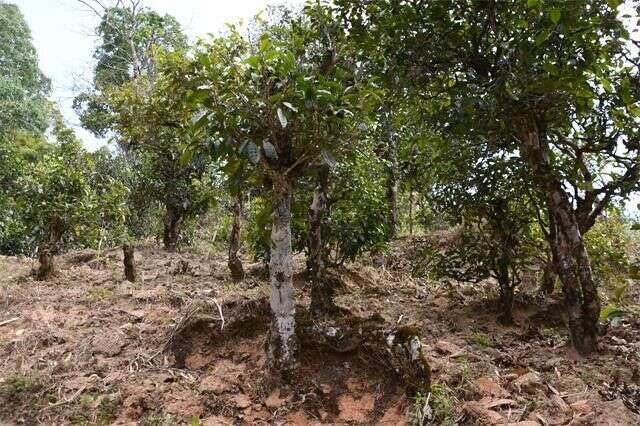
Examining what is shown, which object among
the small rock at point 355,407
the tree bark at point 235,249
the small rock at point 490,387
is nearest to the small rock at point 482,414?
the small rock at point 490,387

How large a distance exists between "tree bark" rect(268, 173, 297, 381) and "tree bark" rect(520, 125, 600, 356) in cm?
258

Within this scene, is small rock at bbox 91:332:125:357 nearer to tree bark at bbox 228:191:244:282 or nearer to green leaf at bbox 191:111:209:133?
green leaf at bbox 191:111:209:133

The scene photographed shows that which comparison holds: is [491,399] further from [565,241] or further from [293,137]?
[293,137]

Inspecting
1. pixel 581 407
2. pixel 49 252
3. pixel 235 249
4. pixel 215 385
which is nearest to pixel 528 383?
pixel 581 407

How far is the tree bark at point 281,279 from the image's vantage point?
4.36 m

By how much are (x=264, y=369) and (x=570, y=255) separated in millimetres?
3211

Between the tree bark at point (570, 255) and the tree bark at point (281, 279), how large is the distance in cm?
258

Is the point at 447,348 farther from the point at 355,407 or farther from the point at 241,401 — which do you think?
the point at 241,401

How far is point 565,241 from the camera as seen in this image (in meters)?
5.17

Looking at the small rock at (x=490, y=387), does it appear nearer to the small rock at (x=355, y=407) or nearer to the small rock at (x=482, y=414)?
the small rock at (x=482, y=414)

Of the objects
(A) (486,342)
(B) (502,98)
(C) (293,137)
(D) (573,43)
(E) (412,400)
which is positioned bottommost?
(E) (412,400)

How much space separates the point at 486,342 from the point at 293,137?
302 centimetres

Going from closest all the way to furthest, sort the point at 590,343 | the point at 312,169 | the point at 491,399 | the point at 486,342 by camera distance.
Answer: the point at 491,399 < the point at 312,169 < the point at 590,343 < the point at 486,342

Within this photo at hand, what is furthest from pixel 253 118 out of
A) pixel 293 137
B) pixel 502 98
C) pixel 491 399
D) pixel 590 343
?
pixel 590 343
